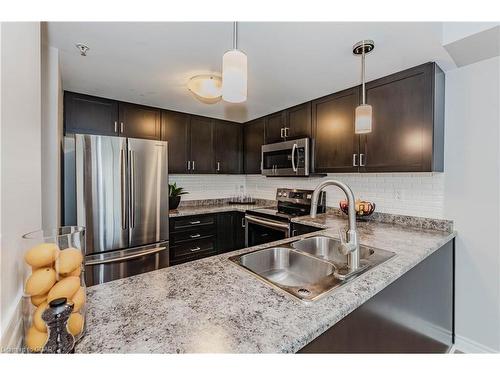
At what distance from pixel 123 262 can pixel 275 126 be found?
7.98 feet

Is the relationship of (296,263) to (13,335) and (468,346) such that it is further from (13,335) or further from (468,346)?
(468,346)

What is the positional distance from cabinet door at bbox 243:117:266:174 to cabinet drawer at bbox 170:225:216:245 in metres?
1.12

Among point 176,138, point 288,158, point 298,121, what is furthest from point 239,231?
point 298,121

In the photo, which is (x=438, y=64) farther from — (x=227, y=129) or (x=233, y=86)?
(x=227, y=129)

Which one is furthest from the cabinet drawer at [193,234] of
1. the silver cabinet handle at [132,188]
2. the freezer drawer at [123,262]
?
the silver cabinet handle at [132,188]

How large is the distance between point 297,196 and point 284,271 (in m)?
1.83

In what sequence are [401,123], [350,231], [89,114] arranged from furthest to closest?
1. [89,114]
2. [401,123]
3. [350,231]

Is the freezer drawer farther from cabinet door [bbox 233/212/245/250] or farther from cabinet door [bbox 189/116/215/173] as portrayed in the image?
cabinet door [bbox 189/116/215/173]

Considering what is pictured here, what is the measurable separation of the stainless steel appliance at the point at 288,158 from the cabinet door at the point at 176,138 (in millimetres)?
1102

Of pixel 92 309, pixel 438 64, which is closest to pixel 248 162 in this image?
pixel 438 64

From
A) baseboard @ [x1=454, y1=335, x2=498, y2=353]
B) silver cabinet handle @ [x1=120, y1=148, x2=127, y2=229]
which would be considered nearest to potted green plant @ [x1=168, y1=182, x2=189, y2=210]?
silver cabinet handle @ [x1=120, y1=148, x2=127, y2=229]

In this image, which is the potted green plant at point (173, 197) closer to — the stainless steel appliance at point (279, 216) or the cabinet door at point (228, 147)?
the cabinet door at point (228, 147)

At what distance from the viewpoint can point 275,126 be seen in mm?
3305

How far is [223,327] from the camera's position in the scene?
0.72 meters
